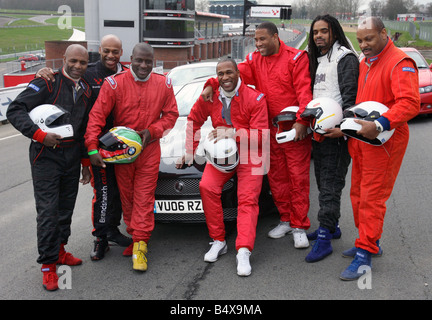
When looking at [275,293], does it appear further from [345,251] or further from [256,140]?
[256,140]

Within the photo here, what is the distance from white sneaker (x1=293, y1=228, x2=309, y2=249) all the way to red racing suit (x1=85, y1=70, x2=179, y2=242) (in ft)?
4.34

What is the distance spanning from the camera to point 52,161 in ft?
11.9

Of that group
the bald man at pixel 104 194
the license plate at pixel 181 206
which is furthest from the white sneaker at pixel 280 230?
the bald man at pixel 104 194

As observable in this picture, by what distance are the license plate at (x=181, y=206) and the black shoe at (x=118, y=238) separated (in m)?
0.46

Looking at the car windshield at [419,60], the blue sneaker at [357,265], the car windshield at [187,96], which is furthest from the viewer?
the car windshield at [419,60]

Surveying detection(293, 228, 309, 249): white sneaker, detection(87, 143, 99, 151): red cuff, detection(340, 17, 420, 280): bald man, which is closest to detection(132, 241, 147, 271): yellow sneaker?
detection(87, 143, 99, 151): red cuff

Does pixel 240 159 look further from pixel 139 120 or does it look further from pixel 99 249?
pixel 99 249

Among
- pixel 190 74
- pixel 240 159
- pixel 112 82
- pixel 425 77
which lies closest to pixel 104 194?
pixel 112 82

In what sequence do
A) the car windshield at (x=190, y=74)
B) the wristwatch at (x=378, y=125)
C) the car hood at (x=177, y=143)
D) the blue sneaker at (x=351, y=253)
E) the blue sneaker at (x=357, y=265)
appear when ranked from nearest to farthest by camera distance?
the wristwatch at (x=378, y=125) < the blue sneaker at (x=357, y=265) < the blue sneaker at (x=351, y=253) < the car hood at (x=177, y=143) < the car windshield at (x=190, y=74)

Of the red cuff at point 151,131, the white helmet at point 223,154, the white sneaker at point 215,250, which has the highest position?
the red cuff at point 151,131

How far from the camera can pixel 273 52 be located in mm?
4207

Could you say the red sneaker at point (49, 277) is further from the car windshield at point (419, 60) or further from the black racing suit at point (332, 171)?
the car windshield at point (419, 60)

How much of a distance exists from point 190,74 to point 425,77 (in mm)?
6016

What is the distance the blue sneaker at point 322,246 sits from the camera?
3.93 metres
